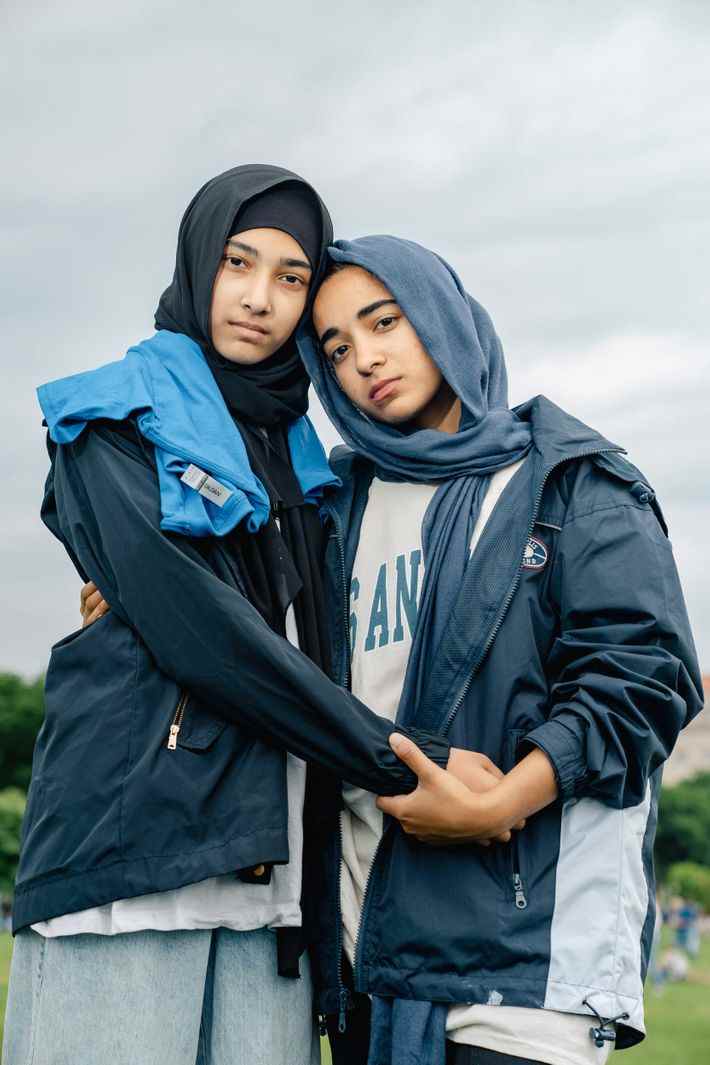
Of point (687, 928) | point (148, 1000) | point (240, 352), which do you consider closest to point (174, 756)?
point (148, 1000)

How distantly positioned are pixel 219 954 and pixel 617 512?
4.34 ft

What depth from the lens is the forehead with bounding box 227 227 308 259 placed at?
3199 millimetres

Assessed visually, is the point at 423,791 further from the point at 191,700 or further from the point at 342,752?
the point at 191,700

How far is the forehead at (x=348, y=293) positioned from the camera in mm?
3256

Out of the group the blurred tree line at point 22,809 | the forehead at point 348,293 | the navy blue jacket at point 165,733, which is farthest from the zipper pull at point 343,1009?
the blurred tree line at point 22,809

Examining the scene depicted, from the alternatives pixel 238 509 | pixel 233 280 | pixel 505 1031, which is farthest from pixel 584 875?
pixel 233 280

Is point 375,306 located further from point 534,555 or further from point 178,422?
point 534,555

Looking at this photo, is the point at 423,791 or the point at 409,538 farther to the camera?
the point at 409,538

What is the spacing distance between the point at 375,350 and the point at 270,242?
36 centimetres

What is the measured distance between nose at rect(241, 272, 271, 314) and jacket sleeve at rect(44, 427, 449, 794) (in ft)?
1.71

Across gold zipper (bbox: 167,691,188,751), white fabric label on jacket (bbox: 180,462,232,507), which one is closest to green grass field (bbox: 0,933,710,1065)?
gold zipper (bbox: 167,691,188,751)

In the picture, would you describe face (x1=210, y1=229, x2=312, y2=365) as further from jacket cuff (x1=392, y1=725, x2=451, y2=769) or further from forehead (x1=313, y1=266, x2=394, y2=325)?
jacket cuff (x1=392, y1=725, x2=451, y2=769)

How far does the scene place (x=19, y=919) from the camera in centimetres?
286

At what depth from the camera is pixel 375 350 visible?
323 cm
